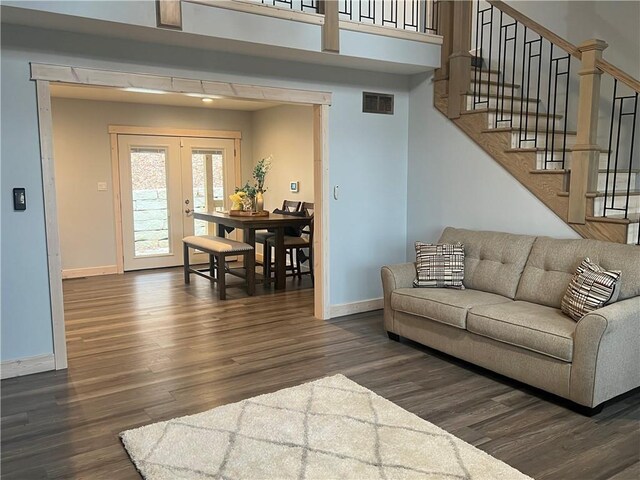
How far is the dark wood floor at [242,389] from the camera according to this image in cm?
255

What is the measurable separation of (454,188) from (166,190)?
4.76 m

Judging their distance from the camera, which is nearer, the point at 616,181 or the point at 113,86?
the point at 113,86

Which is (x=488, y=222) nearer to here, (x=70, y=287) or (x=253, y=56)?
(x=253, y=56)

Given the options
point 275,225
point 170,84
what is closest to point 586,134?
point 170,84

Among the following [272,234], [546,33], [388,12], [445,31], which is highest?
[388,12]

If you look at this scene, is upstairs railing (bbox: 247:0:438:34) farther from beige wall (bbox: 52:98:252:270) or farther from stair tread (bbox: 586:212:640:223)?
beige wall (bbox: 52:98:252:270)

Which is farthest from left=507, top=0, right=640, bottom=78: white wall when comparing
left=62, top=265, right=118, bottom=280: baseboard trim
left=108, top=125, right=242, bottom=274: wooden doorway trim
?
left=62, top=265, right=118, bottom=280: baseboard trim

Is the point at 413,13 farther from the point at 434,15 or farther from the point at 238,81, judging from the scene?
the point at 238,81

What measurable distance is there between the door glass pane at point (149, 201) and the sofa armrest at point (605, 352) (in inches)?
252

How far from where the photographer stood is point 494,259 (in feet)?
13.4

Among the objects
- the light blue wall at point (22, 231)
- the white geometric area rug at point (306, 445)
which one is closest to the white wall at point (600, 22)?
the white geometric area rug at point (306, 445)

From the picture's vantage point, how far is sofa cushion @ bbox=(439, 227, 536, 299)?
3.88m

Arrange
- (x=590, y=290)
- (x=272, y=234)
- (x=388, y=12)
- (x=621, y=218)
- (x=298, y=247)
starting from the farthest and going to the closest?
(x=272, y=234) < (x=298, y=247) < (x=388, y=12) < (x=621, y=218) < (x=590, y=290)

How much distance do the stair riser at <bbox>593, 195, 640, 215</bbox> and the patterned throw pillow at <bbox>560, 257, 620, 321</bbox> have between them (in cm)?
67
